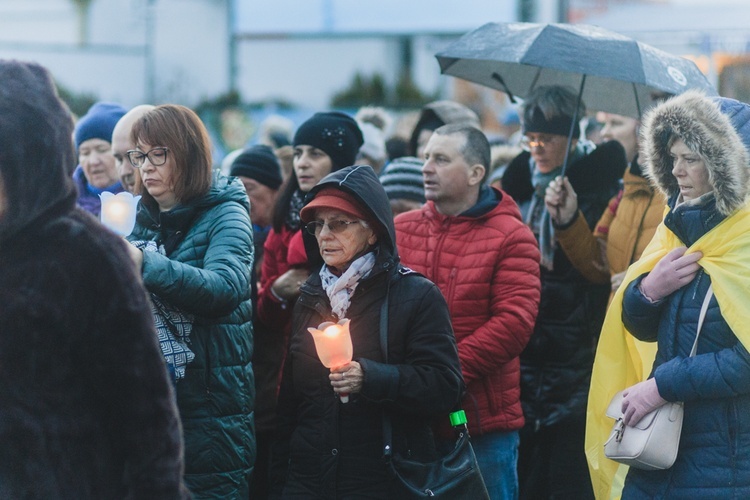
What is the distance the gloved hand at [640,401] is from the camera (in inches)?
147

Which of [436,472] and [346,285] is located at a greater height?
[346,285]

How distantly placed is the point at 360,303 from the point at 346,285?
9 cm

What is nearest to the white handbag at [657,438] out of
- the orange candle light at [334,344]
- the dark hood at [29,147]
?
the orange candle light at [334,344]

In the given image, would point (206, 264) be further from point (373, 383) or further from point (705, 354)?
point (705, 354)

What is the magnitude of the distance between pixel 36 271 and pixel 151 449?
1.66ft

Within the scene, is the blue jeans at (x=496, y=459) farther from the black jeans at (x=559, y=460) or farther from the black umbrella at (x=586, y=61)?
the black umbrella at (x=586, y=61)

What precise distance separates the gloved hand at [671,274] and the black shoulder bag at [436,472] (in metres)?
0.88

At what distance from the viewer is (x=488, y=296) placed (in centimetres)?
475

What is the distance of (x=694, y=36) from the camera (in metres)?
16.9

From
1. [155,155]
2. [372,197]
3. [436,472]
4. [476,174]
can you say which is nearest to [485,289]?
[476,174]

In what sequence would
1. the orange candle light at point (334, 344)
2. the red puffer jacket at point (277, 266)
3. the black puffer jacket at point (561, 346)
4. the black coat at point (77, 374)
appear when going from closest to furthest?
the black coat at point (77, 374), the orange candle light at point (334, 344), the red puffer jacket at point (277, 266), the black puffer jacket at point (561, 346)

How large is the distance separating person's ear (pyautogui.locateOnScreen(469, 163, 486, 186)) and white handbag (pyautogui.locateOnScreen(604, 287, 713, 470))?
1.54 meters

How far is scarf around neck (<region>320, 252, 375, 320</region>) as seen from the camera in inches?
153

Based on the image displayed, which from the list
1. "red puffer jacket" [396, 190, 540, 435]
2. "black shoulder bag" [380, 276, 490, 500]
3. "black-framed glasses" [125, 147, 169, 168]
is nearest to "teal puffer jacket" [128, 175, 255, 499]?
"black-framed glasses" [125, 147, 169, 168]
